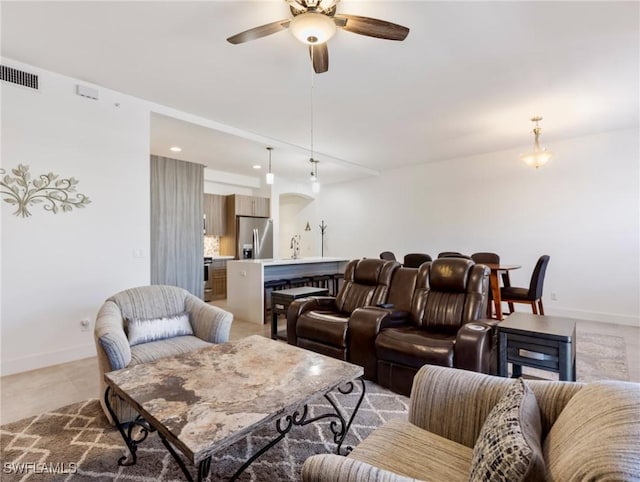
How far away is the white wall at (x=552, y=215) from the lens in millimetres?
4773

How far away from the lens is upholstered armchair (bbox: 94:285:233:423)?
2023 millimetres

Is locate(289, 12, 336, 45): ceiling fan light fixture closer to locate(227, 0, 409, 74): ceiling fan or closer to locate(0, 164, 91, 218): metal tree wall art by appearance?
locate(227, 0, 409, 74): ceiling fan

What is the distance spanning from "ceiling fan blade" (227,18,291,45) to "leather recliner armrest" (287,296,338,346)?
7.83ft

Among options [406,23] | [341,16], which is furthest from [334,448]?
[406,23]

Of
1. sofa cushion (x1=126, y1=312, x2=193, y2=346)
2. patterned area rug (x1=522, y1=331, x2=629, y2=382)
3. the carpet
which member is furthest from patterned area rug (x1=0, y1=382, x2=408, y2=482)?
patterned area rug (x1=522, y1=331, x2=629, y2=382)

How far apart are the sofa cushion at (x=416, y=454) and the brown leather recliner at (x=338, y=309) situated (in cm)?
156

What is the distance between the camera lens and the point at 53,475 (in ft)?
5.50

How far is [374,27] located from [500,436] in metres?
2.24

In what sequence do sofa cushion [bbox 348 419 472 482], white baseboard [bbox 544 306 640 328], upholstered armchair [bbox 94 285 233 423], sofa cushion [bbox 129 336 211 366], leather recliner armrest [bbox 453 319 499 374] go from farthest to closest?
white baseboard [bbox 544 306 640 328], leather recliner armrest [bbox 453 319 499 374], sofa cushion [bbox 129 336 211 366], upholstered armchair [bbox 94 285 233 423], sofa cushion [bbox 348 419 472 482]

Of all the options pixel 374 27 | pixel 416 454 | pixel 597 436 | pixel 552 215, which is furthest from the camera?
pixel 552 215

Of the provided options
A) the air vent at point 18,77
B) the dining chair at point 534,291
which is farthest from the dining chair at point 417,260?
the air vent at point 18,77

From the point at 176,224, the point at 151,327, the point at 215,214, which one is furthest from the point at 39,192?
the point at 215,214

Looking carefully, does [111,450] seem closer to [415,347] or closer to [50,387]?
[50,387]

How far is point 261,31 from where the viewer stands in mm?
2158
